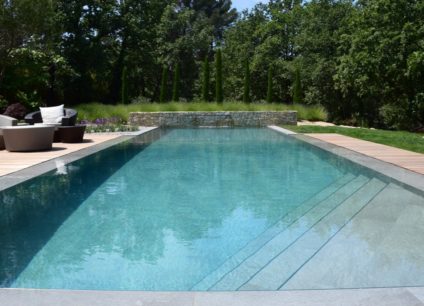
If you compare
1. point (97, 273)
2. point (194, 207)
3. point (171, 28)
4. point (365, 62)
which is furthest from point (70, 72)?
point (97, 273)

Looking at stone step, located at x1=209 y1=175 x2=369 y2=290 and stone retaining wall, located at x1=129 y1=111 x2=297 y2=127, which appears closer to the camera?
stone step, located at x1=209 y1=175 x2=369 y2=290

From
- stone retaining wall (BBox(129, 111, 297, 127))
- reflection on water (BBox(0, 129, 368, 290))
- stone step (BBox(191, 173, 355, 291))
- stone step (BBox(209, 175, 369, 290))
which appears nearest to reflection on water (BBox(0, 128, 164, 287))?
reflection on water (BBox(0, 129, 368, 290))

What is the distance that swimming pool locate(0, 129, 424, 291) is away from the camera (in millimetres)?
3123

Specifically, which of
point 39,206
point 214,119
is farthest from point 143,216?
point 214,119

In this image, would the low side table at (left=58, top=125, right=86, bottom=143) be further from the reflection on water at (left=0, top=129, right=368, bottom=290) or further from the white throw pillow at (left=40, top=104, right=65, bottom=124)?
the reflection on water at (left=0, top=129, right=368, bottom=290)

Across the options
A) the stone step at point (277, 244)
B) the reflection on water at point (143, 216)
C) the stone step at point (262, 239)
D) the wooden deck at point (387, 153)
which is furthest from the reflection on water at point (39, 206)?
the wooden deck at point (387, 153)

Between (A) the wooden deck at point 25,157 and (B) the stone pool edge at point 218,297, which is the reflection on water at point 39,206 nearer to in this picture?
(B) the stone pool edge at point 218,297

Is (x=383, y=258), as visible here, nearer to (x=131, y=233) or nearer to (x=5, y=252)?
(x=131, y=233)

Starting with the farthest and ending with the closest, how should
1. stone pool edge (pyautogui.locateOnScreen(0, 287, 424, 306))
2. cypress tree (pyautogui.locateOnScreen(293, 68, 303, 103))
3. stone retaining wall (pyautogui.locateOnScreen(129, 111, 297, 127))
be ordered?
1. cypress tree (pyautogui.locateOnScreen(293, 68, 303, 103))
2. stone retaining wall (pyautogui.locateOnScreen(129, 111, 297, 127))
3. stone pool edge (pyautogui.locateOnScreen(0, 287, 424, 306))

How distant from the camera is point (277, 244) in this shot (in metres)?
3.85

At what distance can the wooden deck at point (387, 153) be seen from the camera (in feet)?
25.3

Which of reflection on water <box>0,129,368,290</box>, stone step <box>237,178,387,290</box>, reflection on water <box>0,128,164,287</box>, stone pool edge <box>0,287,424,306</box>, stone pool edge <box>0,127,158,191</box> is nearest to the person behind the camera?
stone pool edge <box>0,287,424,306</box>

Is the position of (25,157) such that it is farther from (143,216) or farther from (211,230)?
(211,230)

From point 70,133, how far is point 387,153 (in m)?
7.39
